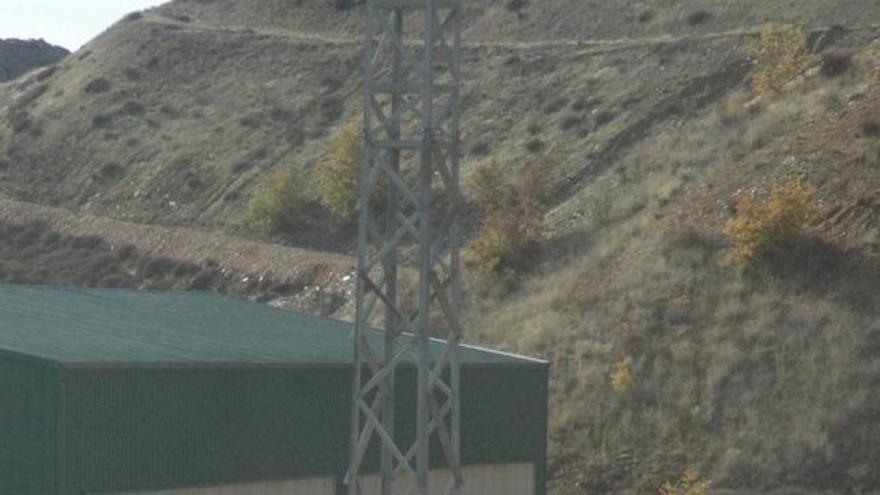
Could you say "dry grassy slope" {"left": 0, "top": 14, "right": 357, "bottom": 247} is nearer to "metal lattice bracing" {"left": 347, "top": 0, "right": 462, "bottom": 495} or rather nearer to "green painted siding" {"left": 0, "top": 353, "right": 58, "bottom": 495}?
"green painted siding" {"left": 0, "top": 353, "right": 58, "bottom": 495}

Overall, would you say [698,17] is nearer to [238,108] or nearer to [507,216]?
[507,216]

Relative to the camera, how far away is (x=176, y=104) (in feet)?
317

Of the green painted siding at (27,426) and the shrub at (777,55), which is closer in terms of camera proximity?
the green painted siding at (27,426)

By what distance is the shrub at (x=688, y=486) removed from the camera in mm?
45031

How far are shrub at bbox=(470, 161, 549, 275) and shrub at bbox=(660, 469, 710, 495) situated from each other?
51.7 ft

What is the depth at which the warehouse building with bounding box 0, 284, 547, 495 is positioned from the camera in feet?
92.0

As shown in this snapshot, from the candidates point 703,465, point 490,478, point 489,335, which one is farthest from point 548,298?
point 490,478

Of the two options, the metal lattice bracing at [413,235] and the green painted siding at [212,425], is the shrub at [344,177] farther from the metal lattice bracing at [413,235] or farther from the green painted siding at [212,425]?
the metal lattice bracing at [413,235]

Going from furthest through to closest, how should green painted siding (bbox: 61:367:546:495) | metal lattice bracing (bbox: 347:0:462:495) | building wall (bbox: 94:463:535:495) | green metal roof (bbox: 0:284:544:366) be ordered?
building wall (bbox: 94:463:535:495)
green metal roof (bbox: 0:284:544:366)
green painted siding (bbox: 61:367:546:495)
metal lattice bracing (bbox: 347:0:462:495)

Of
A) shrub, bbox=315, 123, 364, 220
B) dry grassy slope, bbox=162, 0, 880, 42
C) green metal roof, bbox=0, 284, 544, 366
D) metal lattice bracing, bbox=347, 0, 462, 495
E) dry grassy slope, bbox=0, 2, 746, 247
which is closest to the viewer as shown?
metal lattice bracing, bbox=347, 0, 462, 495

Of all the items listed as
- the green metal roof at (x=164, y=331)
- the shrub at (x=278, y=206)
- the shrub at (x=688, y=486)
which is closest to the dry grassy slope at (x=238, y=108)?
the shrub at (x=278, y=206)

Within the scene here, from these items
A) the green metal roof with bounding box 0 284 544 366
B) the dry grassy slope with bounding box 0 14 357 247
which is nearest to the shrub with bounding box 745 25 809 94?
the dry grassy slope with bounding box 0 14 357 247

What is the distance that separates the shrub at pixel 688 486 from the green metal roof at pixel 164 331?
31.8ft

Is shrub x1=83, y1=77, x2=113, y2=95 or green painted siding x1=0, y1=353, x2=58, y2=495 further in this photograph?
shrub x1=83, y1=77, x2=113, y2=95
